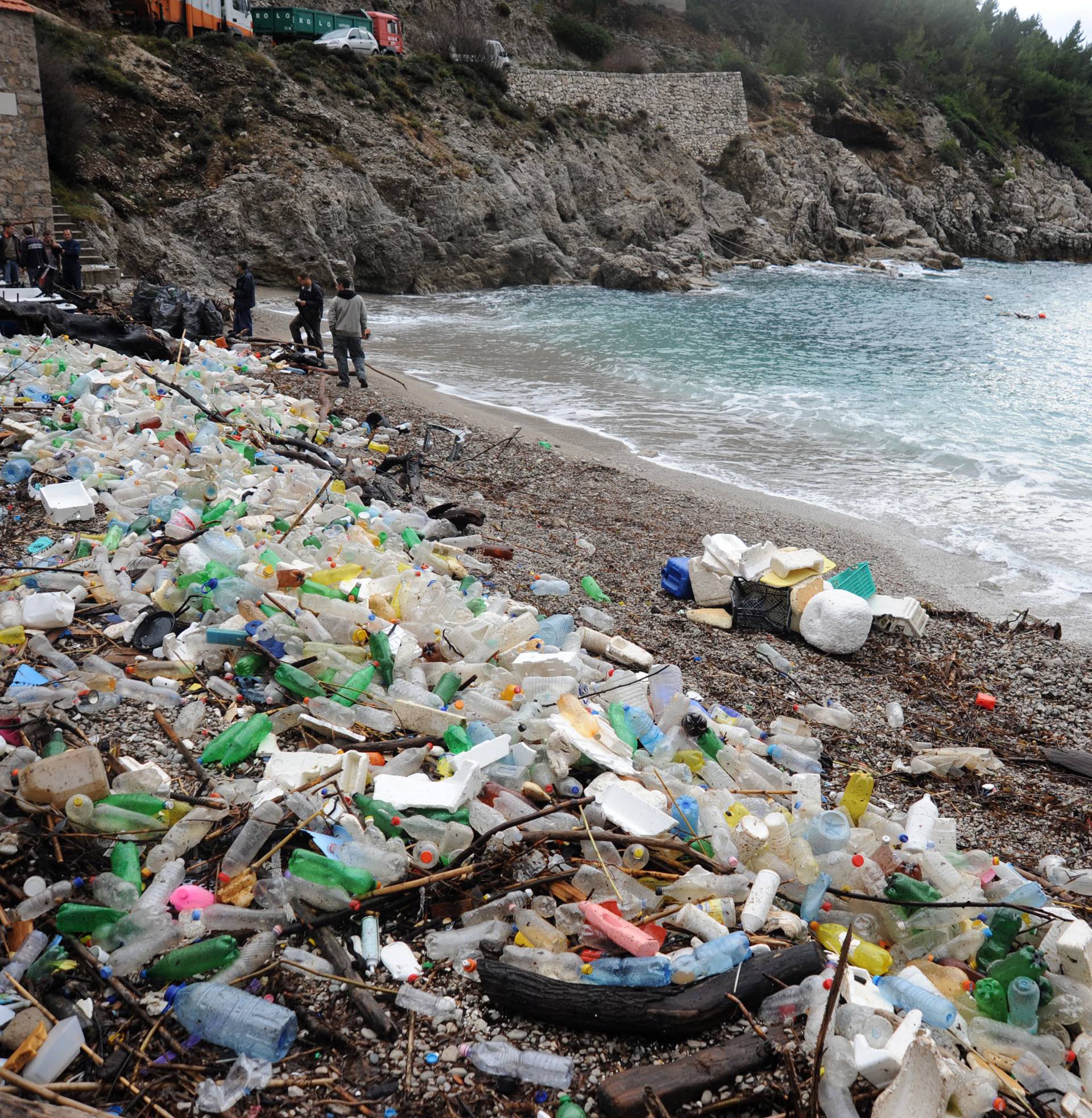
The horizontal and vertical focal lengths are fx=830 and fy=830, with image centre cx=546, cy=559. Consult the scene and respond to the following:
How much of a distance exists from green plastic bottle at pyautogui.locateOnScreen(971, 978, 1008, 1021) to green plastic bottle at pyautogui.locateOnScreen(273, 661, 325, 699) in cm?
250

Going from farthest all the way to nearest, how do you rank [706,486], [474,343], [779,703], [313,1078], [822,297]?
[822,297]
[474,343]
[706,486]
[779,703]
[313,1078]

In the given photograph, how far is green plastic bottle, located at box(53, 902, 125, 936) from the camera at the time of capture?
2211mm

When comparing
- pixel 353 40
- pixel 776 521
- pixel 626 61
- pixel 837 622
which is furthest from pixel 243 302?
pixel 626 61

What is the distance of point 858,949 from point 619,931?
0.77 metres

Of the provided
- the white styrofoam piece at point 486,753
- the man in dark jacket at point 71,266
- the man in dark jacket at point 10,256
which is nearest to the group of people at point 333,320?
the man in dark jacket at point 71,266

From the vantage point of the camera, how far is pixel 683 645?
5.33 metres

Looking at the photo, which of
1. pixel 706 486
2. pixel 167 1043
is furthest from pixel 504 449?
pixel 167 1043

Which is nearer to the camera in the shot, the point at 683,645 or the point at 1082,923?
the point at 1082,923

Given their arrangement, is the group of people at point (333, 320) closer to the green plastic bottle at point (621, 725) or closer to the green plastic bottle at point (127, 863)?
the green plastic bottle at point (621, 725)

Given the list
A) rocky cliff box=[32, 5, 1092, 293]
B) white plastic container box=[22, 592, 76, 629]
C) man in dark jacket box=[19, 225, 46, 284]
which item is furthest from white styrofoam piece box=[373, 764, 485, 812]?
rocky cliff box=[32, 5, 1092, 293]

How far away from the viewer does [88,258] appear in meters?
18.8

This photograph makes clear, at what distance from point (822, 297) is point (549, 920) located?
34.3 m

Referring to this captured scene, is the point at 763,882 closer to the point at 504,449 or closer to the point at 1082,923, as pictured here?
the point at 1082,923

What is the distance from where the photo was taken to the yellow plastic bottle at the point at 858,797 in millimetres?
3365
